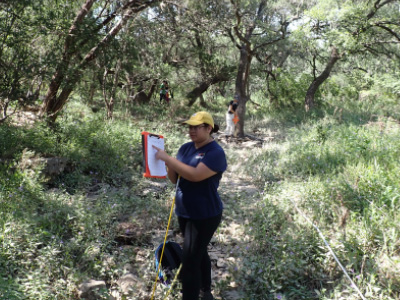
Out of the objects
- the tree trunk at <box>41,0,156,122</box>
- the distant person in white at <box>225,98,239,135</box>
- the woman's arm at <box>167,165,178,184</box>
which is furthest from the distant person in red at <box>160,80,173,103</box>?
the woman's arm at <box>167,165,178,184</box>

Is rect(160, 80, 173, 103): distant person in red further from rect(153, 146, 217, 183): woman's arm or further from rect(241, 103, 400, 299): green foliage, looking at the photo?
rect(153, 146, 217, 183): woman's arm

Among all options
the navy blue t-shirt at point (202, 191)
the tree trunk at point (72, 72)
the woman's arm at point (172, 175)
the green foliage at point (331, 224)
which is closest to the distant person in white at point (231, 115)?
the tree trunk at point (72, 72)

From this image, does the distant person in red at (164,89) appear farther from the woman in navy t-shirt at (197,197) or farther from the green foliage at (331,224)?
the woman in navy t-shirt at (197,197)

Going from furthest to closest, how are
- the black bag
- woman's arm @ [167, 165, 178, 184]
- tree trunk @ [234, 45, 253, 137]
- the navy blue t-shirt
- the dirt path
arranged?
1. tree trunk @ [234, 45, 253, 137]
2. the dirt path
3. the black bag
4. woman's arm @ [167, 165, 178, 184]
5. the navy blue t-shirt

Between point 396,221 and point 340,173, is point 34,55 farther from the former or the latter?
point 396,221

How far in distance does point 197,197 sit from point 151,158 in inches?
20.1

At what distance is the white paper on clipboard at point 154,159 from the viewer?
271cm

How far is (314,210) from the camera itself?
4.42 metres

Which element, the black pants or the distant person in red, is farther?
the distant person in red

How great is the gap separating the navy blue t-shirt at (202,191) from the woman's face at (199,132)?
0.25 ft

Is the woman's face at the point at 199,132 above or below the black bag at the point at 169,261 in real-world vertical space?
above

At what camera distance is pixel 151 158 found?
2732 mm

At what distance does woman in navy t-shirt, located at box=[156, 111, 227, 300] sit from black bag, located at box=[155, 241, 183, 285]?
0.65m

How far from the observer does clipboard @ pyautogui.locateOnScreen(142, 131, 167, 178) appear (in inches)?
106
